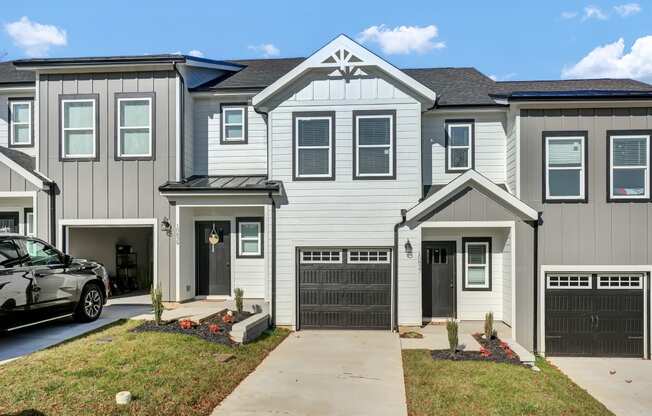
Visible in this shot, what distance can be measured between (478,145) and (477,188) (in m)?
1.83

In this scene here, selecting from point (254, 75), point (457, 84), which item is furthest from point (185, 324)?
point (457, 84)

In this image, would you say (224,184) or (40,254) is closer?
(40,254)

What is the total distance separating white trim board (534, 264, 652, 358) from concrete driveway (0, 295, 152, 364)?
31.9 feet

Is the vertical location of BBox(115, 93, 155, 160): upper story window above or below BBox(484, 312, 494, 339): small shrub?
above

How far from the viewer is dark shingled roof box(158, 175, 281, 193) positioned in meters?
12.0

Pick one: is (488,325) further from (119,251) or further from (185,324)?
(119,251)

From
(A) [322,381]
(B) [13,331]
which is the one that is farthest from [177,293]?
(A) [322,381]

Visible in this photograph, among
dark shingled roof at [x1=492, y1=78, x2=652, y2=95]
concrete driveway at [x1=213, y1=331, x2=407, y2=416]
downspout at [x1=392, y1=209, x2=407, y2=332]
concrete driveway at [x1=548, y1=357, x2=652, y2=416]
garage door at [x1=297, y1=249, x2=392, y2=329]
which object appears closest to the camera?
concrete driveway at [x1=213, y1=331, x2=407, y2=416]

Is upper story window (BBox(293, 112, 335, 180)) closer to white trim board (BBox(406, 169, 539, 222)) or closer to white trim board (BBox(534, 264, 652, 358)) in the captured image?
Answer: white trim board (BBox(406, 169, 539, 222))

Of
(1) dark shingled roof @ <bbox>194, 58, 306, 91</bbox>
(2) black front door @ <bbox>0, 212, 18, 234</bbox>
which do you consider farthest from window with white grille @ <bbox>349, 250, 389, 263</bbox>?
(2) black front door @ <bbox>0, 212, 18, 234</bbox>

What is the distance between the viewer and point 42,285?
8.62 meters

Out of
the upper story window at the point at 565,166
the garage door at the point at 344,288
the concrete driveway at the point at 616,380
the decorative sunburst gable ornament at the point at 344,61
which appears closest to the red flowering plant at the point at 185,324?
the garage door at the point at 344,288

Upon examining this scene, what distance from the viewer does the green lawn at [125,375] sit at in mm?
5922

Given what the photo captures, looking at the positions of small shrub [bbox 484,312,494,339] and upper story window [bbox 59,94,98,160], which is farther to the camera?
upper story window [bbox 59,94,98,160]
